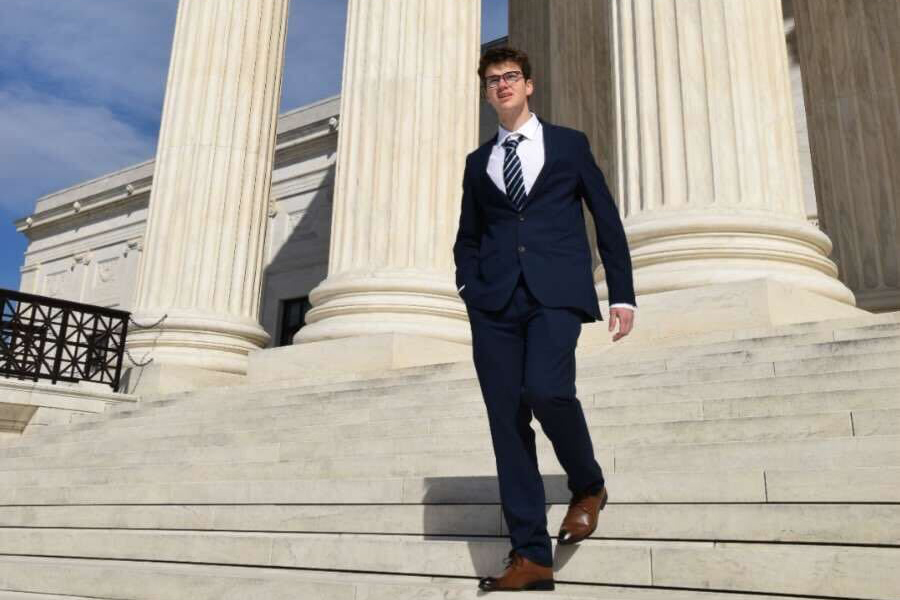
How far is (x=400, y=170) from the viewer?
1828 cm

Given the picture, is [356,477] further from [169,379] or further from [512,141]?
[169,379]

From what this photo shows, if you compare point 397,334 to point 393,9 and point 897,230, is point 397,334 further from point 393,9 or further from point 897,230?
point 897,230

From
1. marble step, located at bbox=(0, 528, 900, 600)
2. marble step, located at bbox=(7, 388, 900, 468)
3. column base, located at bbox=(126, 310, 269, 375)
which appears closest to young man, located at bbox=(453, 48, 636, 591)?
marble step, located at bbox=(0, 528, 900, 600)

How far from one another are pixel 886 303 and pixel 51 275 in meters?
48.1

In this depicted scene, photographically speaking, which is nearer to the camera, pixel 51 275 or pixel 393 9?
pixel 393 9

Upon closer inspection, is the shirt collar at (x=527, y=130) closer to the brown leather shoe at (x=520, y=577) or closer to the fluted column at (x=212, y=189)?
the brown leather shoe at (x=520, y=577)

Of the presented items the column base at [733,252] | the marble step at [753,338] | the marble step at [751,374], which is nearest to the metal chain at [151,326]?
the marble step at [753,338]

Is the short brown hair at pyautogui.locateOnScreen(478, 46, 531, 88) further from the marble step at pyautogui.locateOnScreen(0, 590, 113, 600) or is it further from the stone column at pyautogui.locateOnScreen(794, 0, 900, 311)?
the stone column at pyautogui.locateOnScreen(794, 0, 900, 311)

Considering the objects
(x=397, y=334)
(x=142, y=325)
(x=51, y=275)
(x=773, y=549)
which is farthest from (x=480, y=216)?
(x=51, y=275)

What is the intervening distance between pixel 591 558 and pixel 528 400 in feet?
4.44

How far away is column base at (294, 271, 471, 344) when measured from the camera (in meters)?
17.2

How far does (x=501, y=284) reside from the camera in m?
5.69

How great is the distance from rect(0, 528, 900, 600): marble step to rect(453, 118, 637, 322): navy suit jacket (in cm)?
173

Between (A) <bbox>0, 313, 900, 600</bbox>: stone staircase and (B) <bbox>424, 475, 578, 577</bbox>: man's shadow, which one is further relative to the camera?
(B) <bbox>424, 475, 578, 577</bbox>: man's shadow
